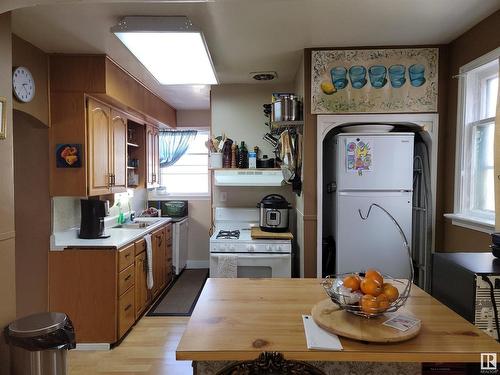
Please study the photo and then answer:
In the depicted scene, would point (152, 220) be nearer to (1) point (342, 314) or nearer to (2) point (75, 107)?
(2) point (75, 107)

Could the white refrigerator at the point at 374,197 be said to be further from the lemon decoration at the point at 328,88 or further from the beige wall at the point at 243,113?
the beige wall at the point at 243,113

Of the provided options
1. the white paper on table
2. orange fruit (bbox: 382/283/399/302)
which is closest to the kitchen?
orange fruit (bbox: 382/283/399/302)

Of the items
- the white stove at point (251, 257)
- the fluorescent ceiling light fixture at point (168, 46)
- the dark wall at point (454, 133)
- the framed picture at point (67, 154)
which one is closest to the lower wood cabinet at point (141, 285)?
the white stove at point (251, 257)

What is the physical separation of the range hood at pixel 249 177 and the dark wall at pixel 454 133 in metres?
1.59

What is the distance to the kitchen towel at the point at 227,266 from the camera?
2.99m

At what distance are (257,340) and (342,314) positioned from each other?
0.36 m

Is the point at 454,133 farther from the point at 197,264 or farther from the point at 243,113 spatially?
the point at 197,264

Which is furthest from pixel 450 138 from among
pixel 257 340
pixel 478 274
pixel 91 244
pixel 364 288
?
pixel 91 244

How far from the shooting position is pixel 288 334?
1.16 metres

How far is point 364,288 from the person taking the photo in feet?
3.97

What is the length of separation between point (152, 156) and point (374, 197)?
10.2 ft

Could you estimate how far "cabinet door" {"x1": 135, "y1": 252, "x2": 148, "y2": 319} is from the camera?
10.3 ft

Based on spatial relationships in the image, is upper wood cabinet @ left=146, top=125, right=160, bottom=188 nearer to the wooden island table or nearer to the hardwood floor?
the hardwood floor

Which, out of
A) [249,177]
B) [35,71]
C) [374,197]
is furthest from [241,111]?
[35,71]
